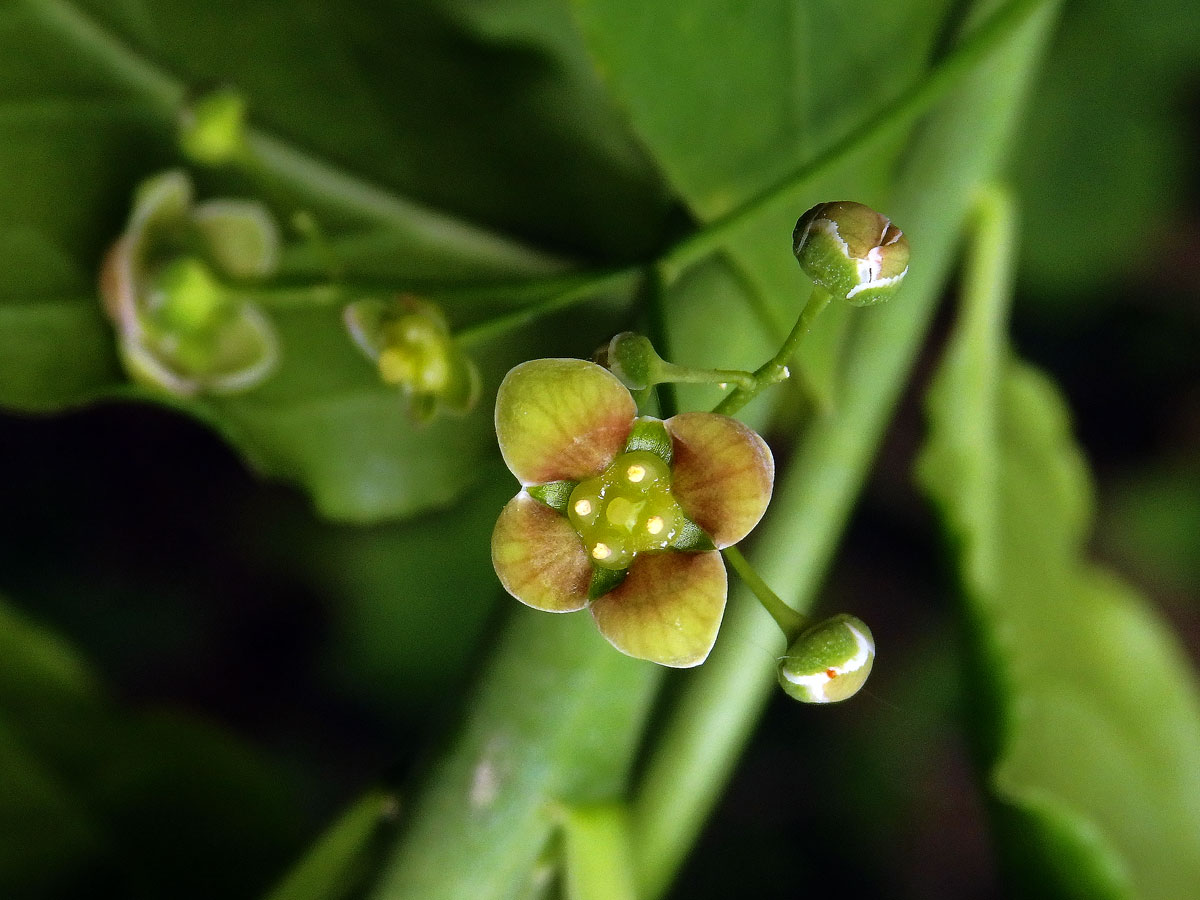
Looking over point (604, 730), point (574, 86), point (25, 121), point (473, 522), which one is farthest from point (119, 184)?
point (473, 522)

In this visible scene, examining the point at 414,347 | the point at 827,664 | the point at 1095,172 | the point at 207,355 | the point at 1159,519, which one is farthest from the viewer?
the point at 1159,519

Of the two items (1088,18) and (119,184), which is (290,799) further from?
(1088,18)

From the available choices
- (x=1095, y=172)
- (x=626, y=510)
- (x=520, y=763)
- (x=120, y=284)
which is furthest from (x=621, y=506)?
(x=1095, y=172)

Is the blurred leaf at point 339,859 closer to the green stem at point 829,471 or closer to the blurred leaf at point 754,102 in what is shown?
the green stem at point 829,471

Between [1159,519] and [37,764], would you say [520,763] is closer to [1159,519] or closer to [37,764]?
[37,764]

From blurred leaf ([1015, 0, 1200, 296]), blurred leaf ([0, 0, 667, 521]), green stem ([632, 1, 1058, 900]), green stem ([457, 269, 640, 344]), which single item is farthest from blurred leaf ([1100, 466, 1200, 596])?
green stem ([457, 269, 640, 344])
